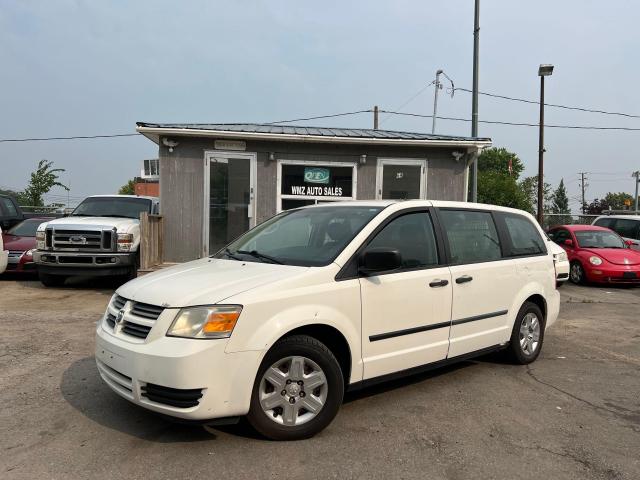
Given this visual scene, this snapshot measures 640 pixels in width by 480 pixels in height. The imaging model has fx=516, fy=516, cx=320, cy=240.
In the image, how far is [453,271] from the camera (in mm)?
4434

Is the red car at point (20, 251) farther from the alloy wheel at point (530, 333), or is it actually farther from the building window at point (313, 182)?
the alloy wheel at point (530, 333)

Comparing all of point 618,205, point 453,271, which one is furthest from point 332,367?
point 618,205

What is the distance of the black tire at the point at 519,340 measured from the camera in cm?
520

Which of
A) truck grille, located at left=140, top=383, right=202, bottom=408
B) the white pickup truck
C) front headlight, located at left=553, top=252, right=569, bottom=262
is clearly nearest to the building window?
the white pickup truck

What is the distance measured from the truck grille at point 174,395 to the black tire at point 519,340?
3.37m

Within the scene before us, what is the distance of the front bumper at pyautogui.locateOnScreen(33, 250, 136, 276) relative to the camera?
9375mm

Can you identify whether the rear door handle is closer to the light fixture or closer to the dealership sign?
the dealership sign

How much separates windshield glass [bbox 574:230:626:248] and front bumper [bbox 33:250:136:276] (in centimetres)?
1050

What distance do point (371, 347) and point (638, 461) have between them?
1.85m

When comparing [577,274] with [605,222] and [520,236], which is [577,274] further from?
[520,236]

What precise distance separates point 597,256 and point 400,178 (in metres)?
5.02

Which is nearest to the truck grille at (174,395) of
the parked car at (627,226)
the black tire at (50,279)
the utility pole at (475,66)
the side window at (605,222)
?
the black tire at (50,279)

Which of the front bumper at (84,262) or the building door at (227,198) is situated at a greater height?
the building door at (227,198)

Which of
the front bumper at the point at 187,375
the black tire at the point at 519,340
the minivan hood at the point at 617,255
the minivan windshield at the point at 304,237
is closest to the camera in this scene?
the front bumper at the point at 187,375
